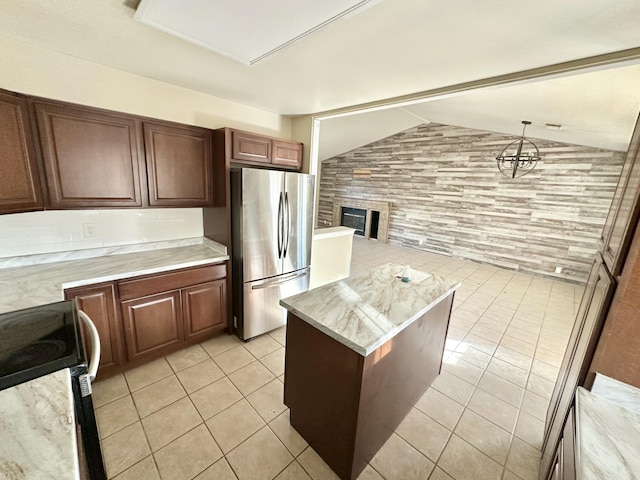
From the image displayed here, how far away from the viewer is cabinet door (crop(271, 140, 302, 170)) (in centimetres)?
274

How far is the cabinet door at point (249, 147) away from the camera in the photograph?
7.83 feet

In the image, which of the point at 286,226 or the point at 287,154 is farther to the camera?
the point at 287,154

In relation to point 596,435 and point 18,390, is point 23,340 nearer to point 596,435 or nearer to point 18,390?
point 18,390

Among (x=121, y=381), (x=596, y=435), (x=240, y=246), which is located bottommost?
(x=121, y=381)

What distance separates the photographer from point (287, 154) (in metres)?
2.85

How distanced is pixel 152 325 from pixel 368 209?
629 centimetres

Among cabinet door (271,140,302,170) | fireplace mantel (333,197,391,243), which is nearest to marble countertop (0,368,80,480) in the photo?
cabinet door (271,140,302,170)

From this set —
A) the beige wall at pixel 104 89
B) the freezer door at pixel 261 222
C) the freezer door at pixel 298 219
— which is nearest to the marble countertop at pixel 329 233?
the freezer door at pixel 298 219

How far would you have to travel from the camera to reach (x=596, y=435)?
87cm

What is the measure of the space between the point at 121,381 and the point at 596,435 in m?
2.75

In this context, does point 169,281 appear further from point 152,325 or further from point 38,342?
point 38,342

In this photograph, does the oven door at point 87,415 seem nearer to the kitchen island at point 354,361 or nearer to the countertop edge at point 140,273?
the countertop edge at point 140,273

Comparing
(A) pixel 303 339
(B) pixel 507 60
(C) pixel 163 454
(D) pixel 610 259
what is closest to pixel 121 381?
(C) pixel 163 454

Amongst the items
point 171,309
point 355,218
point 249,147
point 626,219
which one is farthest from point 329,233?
point 355,218
